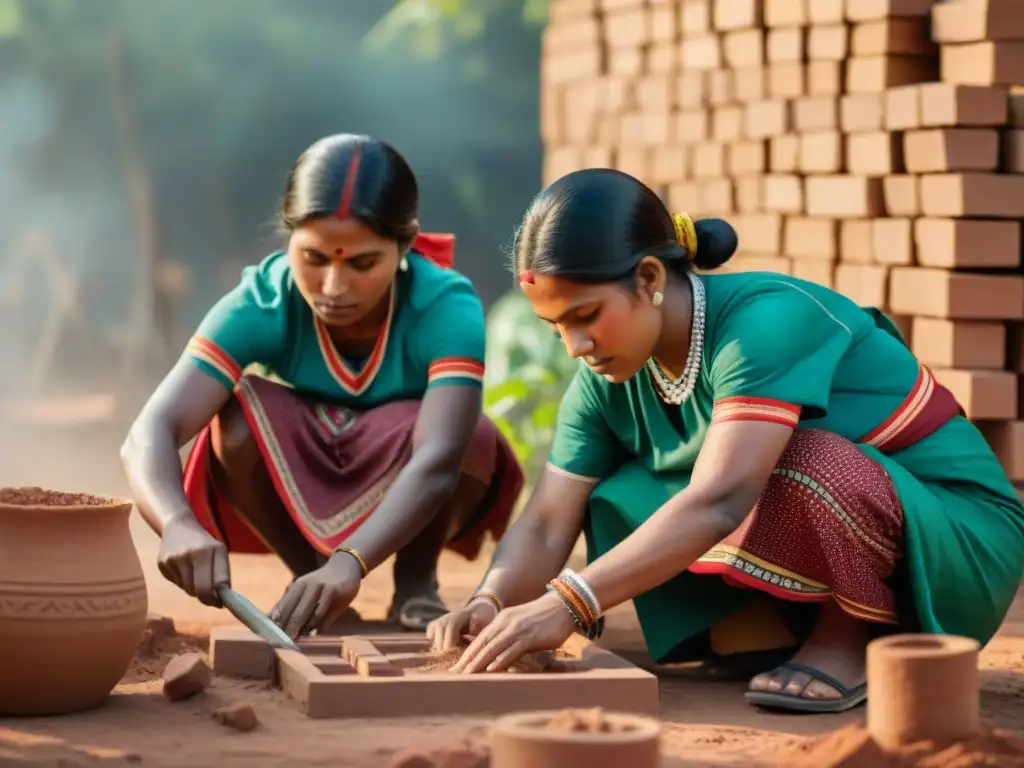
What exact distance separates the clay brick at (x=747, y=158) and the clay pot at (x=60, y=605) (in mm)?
4125

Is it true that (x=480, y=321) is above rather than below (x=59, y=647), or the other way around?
above

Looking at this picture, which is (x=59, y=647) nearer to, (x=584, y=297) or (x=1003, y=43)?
(x=584, y=297)

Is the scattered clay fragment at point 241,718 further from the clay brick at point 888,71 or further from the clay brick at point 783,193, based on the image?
the clay brick at point 783,193

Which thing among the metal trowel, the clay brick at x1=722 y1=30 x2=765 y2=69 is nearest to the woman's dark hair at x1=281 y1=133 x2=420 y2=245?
the metal trowel

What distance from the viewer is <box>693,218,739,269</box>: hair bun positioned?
12.0 feet

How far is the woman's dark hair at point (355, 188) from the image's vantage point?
426 centimetres

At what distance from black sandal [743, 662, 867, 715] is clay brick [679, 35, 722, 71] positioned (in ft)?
13.9

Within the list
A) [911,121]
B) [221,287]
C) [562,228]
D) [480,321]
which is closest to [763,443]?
[562,228]

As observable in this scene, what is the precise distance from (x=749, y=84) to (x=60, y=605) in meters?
4.52

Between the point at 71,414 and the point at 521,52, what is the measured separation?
4244 mm

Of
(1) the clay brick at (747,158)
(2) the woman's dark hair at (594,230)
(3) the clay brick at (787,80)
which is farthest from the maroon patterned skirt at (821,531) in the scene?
(1) the clay brick at (747,158)

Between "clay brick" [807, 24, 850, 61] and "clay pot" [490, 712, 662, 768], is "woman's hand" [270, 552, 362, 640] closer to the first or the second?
"clay pot" [490, 712, 662, 768]

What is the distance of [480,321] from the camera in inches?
178

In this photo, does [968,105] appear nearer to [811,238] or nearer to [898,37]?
[898,37]
